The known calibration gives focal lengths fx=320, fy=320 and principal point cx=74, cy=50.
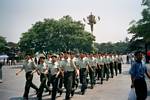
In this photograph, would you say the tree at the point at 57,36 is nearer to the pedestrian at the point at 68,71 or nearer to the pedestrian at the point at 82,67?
the pedestrian at the point at 82,67

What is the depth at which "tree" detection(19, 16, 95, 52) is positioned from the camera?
58438mm

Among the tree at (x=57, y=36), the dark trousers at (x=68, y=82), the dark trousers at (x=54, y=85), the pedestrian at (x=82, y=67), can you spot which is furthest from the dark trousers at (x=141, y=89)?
the tree at (x=57, y=36)

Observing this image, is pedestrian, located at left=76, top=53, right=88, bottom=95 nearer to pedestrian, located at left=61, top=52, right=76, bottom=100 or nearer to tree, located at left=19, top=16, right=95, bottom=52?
pedestrian, located at left=61, top=52, right=76, bottom=100

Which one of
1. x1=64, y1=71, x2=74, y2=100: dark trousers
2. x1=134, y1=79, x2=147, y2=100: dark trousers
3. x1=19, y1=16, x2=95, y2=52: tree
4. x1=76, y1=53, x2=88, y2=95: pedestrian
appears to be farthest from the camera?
x1=19, y1=16, x2=95, y2=52: tree

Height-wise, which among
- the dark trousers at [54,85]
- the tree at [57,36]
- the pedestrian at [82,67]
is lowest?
the dark trousers at [54,85]

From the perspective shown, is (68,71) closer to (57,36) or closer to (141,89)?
(141,89)

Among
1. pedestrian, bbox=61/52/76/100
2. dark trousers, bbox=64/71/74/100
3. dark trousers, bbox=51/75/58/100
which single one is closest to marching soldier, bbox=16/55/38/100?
dark trousers, bbox=51/75/58/100

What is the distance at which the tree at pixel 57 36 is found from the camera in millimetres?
58438

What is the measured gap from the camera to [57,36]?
58.6m

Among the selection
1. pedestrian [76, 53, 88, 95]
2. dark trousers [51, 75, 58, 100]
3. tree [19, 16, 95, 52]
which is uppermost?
tree [19, 16, 95, 52]

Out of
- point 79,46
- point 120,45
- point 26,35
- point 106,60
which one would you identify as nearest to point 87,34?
point 79,46

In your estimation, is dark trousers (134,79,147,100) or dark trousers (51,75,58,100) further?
dark trousers (51,75,58,100)

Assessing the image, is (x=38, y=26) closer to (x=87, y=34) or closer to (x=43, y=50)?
(x=43, y=50)

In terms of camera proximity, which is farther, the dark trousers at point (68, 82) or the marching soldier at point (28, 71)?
the marching soldier at point (28, 71)
